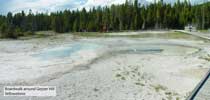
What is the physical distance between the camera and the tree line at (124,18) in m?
89.6

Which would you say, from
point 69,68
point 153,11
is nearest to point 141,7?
point 153,11

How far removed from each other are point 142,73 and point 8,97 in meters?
7.86

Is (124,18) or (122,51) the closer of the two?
(122,51)

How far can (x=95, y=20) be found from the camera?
104812mm

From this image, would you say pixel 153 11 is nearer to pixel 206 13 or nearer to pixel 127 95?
pixel 206 13

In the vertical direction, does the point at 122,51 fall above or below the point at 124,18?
below

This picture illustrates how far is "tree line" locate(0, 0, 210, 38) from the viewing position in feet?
294

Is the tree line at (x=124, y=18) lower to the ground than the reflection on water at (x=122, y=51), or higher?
higher

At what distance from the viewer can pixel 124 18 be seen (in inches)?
3942

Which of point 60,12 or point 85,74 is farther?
point 60,12

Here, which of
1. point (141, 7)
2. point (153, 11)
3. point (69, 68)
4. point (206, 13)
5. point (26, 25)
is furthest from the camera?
point (26, 25)

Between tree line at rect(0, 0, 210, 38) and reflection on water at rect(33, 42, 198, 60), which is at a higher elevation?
tree line at rect(0, 0, 210, 38)

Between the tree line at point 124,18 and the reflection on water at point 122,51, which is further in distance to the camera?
the tree line at point 124,18

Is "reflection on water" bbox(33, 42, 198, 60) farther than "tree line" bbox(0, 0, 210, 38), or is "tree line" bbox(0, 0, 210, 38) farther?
"tree line" bbox(0, 0, 210, 38)
